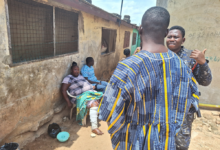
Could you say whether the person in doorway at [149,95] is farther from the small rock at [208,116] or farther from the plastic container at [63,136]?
the small rock at [208,116]

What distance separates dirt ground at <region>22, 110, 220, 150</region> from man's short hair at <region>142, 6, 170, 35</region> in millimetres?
2295

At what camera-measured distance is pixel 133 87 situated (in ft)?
2.86

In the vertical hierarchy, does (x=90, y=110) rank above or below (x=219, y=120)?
above

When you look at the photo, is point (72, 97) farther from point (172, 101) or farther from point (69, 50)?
point (172, 101)

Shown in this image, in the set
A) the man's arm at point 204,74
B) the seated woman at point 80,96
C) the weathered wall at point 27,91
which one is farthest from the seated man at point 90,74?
the man's arm at point 204,74

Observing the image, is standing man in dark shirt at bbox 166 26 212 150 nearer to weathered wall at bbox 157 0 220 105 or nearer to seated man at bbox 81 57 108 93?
seated man at bbox 81 57 108 93

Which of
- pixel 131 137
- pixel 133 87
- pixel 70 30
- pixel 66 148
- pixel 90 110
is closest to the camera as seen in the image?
pixel 133 87

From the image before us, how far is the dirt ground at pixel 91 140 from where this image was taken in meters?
2.53

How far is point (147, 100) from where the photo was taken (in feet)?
3.02

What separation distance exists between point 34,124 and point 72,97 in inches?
35.1

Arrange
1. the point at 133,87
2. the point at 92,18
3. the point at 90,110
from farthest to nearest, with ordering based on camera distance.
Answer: the point at 92,18 → the point at 90,110 → the point at 133,87

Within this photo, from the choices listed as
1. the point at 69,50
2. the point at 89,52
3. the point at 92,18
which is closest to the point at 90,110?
the point at 69,50

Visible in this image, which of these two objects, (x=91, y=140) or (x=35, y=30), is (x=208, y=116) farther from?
(x=35, y=30)

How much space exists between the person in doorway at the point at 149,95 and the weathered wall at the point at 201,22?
3.52m
